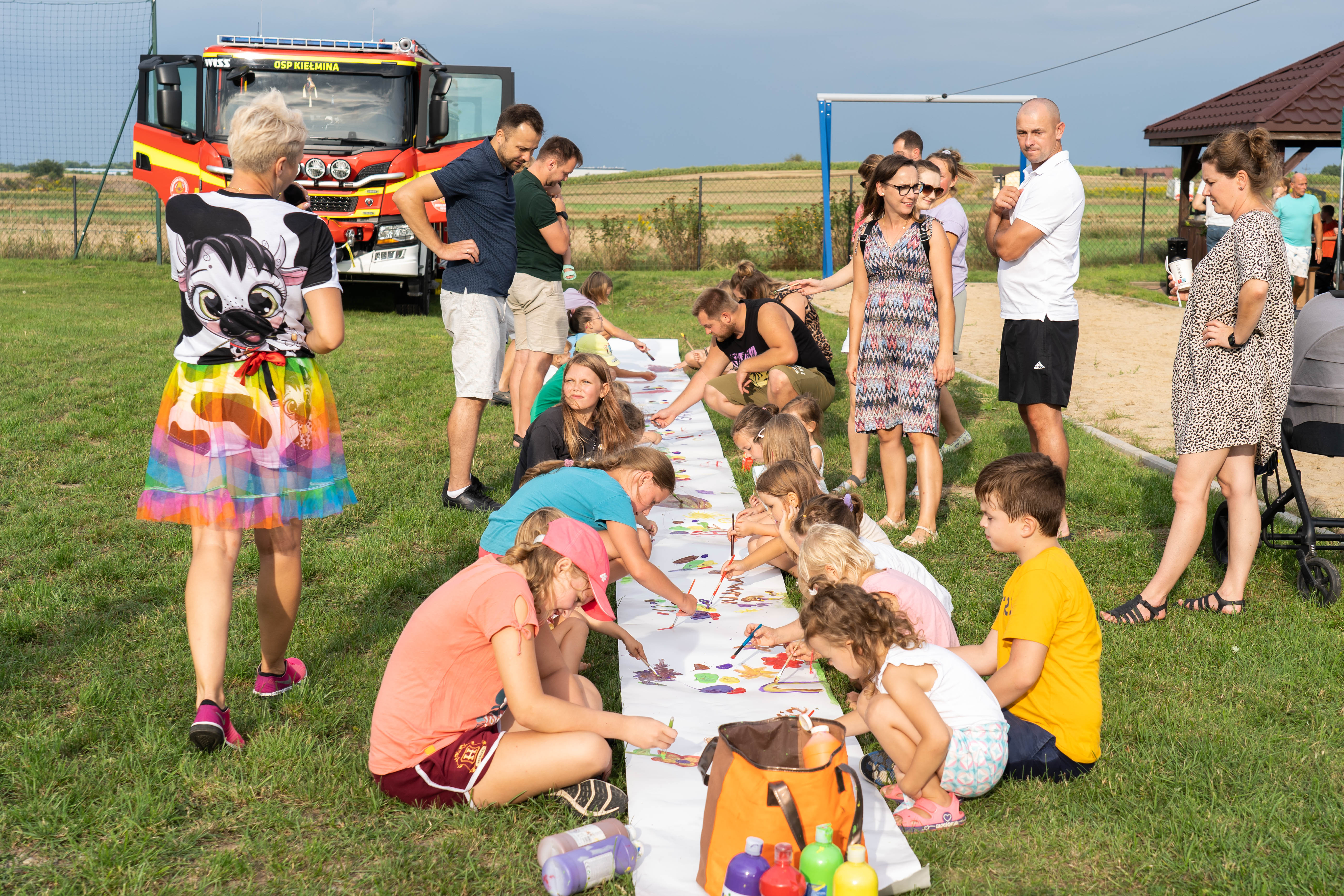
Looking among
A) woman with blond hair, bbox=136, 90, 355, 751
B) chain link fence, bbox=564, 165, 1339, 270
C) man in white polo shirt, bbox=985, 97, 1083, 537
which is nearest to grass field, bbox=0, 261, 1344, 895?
woman with blond hair, bbox=136, 90, 355, 751

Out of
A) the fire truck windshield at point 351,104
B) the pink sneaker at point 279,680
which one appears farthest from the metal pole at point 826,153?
the pink sneaker at point 279,680

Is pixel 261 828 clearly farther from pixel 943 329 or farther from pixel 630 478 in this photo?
pixel 943 329

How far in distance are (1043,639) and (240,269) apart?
2.38 m

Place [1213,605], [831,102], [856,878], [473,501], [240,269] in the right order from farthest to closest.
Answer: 1. [831,102]
2. [473,501]
3. [1213,605]
4. [240,269]
5. [856,878]

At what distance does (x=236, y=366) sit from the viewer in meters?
2.88

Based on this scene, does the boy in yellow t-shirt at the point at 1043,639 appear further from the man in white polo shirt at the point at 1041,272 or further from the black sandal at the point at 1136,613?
the man in white polo shirt at the point at 1041,272

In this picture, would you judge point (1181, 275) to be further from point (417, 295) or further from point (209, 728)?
point (417, 295)

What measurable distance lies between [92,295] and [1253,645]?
512 inches

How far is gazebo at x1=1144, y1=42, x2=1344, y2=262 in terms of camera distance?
14.8 meters

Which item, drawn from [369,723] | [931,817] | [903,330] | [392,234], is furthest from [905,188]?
[392,234]

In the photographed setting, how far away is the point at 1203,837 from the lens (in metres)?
2.60

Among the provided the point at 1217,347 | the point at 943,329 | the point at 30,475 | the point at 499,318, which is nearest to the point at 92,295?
the point at 30,475

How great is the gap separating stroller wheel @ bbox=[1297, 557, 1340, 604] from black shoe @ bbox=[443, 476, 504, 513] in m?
3.58

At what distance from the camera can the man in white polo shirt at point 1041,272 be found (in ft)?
14.8
